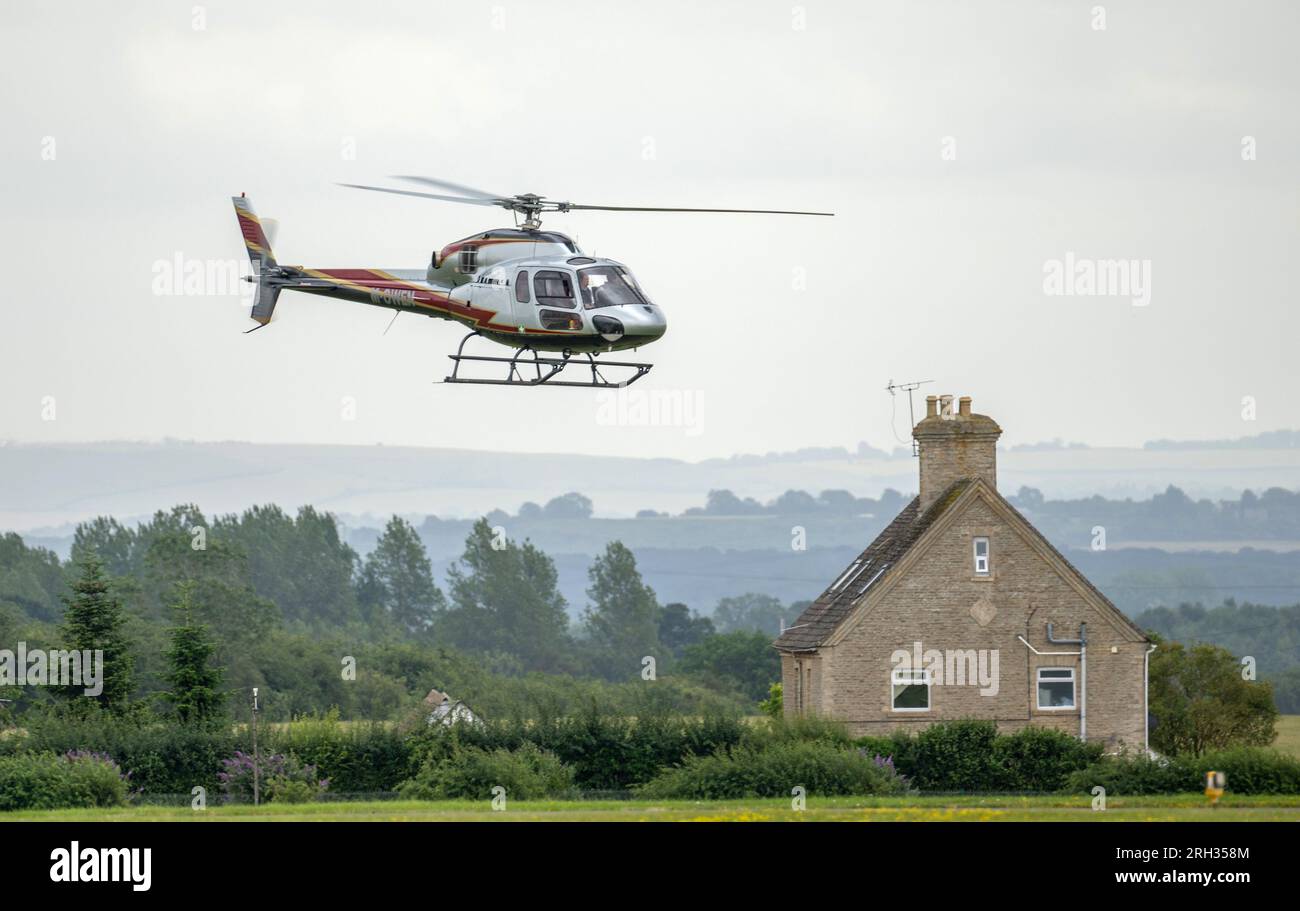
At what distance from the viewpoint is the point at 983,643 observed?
60562 millimetres

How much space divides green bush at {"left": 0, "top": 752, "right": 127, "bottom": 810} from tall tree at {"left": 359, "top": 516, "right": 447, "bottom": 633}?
14370cm

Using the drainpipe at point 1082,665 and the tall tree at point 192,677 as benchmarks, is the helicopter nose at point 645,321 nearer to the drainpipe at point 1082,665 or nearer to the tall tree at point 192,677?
the tall tree at point 192,677

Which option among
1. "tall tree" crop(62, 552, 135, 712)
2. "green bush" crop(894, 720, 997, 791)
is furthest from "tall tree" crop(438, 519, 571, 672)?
"green bush" crop(894, 720, 997, 791)

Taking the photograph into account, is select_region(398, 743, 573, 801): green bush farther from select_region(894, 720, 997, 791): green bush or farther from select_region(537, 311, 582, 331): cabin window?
select_region(537, 311, 582, 331): cabin window

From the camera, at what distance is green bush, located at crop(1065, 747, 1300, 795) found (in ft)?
153

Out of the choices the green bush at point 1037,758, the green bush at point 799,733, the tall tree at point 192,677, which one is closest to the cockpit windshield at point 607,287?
the green bush at point 799,733

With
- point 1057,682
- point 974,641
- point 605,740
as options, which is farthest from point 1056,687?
point 605,740

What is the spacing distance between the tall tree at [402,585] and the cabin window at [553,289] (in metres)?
155

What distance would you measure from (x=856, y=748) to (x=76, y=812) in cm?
2010

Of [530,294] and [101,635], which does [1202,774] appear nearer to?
[530,294]

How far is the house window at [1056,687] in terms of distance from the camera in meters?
60.2

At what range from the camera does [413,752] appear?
53125 mm
